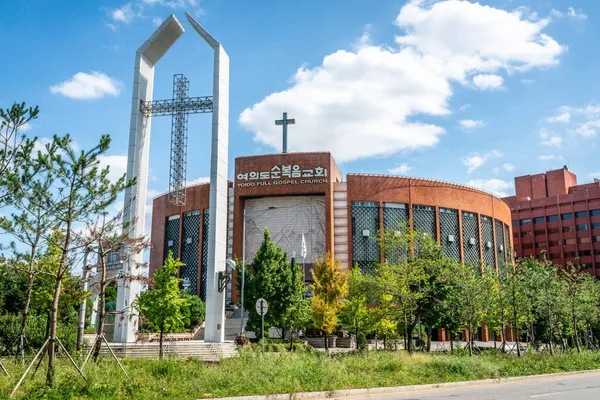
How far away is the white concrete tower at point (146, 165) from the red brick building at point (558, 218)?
74448 millimetres

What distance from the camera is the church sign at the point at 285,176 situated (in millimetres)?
52656

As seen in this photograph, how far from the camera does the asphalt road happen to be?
1468 centimetres

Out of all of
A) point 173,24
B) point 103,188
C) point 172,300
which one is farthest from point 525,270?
point 173,24

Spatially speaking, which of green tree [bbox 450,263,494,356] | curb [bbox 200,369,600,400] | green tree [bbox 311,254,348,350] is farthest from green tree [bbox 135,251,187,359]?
green tree [bbox 450,263,494,356]

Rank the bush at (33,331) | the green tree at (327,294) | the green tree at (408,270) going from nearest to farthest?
the bush at (33,331) → the green tree at (408,270) → the green tree at (327,294)

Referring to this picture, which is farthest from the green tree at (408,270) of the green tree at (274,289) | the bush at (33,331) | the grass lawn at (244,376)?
the bush at (33,331)

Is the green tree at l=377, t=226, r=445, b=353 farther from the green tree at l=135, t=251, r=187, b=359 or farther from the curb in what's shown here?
the green tree at l=135, t=251, r=187, b=359

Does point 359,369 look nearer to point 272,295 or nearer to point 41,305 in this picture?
point 41,305

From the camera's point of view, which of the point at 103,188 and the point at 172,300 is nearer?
the point at 103,188

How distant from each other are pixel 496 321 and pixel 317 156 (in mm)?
23833

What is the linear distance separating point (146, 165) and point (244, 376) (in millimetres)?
26331

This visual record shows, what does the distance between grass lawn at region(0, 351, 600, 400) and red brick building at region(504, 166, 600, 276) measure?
266ft

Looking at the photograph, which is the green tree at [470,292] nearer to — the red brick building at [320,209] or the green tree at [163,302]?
the green tree at [163,302]

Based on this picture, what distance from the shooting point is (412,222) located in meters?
54.6
